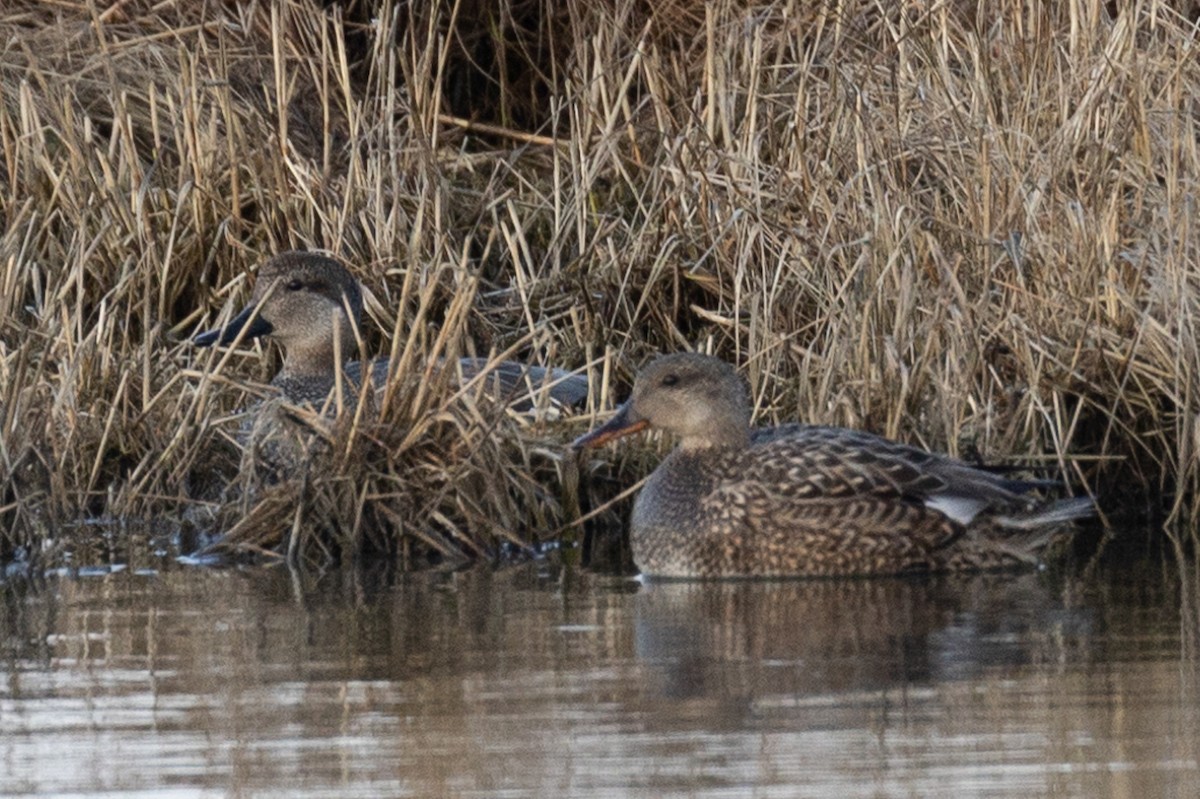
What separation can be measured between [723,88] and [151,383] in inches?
102

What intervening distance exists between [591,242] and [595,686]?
4563 mm

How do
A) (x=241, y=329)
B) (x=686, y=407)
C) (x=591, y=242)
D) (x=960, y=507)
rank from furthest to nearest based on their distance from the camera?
(x=591, y=242)
(x=241, y=329)
(x=686, y=407)
(x=960, y=507)

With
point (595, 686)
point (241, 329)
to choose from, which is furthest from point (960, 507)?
point (241, 329)

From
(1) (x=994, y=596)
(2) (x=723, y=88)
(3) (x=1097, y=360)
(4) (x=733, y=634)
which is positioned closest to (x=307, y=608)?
(4) (x=733, y=634)

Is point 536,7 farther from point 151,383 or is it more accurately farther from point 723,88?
point 151,383

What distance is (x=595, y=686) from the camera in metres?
5.47

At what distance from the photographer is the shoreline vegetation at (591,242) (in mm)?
8062

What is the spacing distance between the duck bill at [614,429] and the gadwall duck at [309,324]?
42.7 inches

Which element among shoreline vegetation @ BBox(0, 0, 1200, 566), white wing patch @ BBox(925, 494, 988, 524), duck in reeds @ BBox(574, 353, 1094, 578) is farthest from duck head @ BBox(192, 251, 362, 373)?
white wing patch @ BBox(925, 494, 988, 524)

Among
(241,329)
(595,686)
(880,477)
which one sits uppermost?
(241,329)

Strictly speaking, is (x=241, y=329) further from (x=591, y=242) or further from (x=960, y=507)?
(x=960, y=507)

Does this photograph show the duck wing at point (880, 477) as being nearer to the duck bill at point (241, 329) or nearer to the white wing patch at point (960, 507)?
the white wing patch at point (960, 507)

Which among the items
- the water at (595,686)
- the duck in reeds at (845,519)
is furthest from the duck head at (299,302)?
the duck in reeds at (845,519)

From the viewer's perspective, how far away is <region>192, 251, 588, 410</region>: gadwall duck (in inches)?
359
